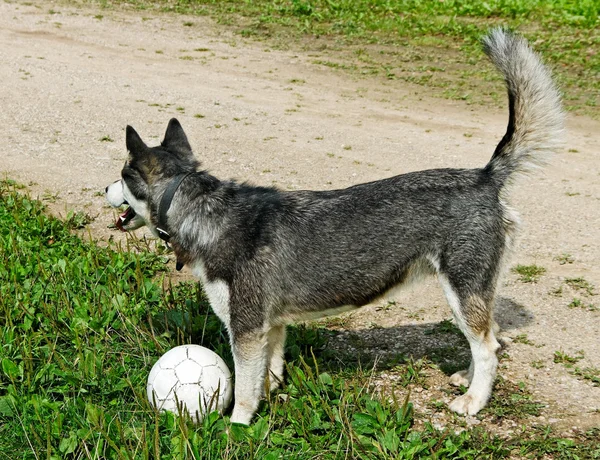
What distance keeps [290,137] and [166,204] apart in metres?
5.66

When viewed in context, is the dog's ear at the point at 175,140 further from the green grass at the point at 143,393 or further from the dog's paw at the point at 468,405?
the dog's paw at the point at 468,405

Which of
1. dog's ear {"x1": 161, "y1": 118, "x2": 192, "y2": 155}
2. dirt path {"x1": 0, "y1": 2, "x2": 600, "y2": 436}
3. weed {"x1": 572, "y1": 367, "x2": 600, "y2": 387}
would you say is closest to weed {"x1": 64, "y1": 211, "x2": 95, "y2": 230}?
dirt path {"x1": 0, "y1": 2, "x2": 600, "y2": 436}

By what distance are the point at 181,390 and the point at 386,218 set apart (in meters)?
1.66

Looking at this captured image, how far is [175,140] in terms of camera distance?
5.20 m

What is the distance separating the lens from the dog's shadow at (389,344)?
5.59 meters

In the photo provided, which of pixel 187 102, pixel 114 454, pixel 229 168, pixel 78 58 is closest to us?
pixel 114 454

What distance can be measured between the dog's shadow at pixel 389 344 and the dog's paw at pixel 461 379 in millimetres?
155

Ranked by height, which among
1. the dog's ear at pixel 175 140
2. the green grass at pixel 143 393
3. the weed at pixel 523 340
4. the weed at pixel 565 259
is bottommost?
the green grass at pixel 143 393

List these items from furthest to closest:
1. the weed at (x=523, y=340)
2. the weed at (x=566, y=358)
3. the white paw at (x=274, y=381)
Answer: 1. the weed at (x=523, y=340)
2. the weed at (x=566, y=358)
3. the white paw at (x=274, y=381)

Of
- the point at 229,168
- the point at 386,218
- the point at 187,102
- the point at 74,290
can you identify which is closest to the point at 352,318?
the point at 386,218

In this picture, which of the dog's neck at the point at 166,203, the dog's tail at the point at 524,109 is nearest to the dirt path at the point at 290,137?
the dog's tail at the point at 524,109

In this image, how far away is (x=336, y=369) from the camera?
216 inches

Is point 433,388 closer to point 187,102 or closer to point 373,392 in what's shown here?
point 373,392

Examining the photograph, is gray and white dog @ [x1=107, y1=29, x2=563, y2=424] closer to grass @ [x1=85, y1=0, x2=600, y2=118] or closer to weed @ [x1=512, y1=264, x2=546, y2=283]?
weed @ [x1=512, y1=264, x2=546, y2=283]
